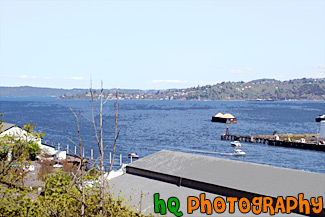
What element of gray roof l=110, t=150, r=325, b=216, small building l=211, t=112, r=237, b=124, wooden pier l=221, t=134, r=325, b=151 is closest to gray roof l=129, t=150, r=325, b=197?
gray roof l=110, t=150, r=325, b=216

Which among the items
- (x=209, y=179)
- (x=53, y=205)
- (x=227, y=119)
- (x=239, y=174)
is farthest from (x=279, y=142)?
(x=53, y=205)

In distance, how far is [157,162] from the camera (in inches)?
1453

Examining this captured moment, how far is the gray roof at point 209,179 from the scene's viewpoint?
28.8 meters

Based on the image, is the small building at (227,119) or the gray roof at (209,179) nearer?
the gray roof at (209,179)

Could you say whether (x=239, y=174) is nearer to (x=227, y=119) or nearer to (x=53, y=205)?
(x=53, y=205)

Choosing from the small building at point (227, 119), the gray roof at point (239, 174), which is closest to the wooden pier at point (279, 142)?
the small building at point (227, 119)

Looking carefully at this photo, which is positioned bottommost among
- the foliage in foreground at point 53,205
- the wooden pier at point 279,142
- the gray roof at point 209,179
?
the wooden pier at point 279,142

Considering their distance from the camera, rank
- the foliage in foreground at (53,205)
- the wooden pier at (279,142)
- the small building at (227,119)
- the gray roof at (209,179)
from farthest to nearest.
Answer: the small building at (227,119), the wooden pier at (279,142), the gray roof at (209,179), the foliage in foreground at (53,205)

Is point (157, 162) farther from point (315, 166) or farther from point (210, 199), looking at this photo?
point (315, 166)

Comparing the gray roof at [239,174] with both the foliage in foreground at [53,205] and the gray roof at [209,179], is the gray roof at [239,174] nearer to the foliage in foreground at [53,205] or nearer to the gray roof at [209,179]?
the gray roof at [209,179]

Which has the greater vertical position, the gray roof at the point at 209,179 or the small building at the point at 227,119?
the gray roof at the point at 209,179

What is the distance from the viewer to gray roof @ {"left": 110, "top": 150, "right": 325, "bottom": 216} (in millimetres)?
28781

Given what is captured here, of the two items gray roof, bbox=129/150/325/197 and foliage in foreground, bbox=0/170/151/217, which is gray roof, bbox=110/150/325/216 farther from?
foliage in foreground, bbox=0/170/151/217

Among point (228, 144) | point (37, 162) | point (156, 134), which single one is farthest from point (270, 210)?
point (156, 134)
